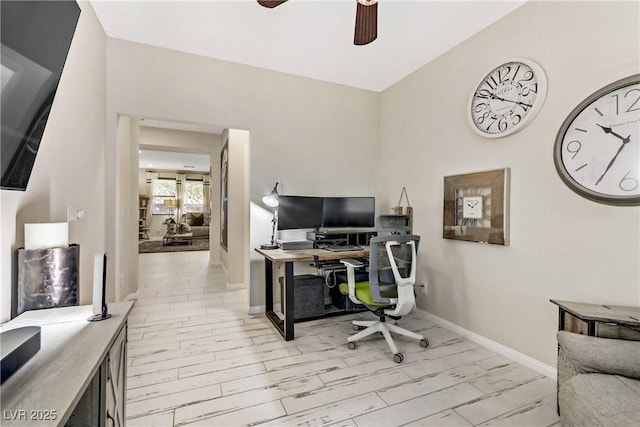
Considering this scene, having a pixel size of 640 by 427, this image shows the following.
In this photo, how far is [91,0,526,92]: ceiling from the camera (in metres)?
2.25

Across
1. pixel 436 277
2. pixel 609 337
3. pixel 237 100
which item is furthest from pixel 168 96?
pixel 609 337

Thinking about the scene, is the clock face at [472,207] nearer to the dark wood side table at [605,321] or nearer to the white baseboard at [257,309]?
the dark wood side table at [605,321]

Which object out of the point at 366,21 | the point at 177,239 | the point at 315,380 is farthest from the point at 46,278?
A: the point at 177,239

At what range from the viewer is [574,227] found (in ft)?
6.25

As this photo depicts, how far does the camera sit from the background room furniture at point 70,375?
65 centimetres

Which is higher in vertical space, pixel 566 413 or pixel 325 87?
pixel 325 87

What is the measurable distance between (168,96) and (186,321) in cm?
236

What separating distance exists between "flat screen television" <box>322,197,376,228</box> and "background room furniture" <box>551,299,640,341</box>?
6.64ft

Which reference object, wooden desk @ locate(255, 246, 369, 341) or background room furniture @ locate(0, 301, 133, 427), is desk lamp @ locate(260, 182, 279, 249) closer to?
wooden desk @ locate(255, 246, 369, 341)

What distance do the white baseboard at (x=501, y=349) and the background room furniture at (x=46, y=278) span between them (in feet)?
9.66

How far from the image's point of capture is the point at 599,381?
1.26 m

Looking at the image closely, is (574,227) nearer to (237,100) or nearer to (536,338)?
(536,338)

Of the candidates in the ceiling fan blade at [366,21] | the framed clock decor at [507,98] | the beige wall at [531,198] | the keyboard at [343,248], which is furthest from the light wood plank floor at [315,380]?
the ceiling fan blade at [366,21]

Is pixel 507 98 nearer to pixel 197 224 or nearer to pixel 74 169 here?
pixel 74 169
